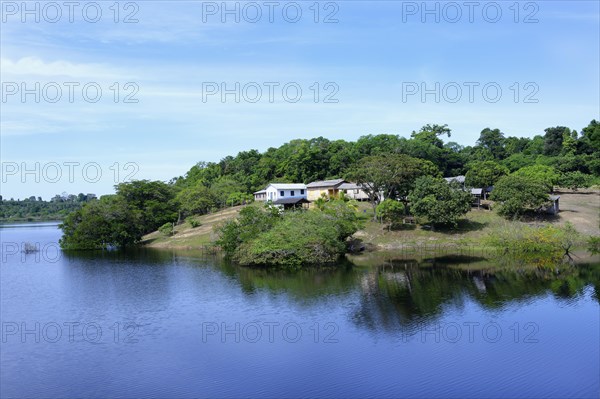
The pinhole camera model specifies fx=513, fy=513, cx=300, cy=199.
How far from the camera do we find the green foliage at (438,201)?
2542 inches

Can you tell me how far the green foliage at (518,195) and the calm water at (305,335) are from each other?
59.2ft

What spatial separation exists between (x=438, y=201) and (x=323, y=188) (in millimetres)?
28035

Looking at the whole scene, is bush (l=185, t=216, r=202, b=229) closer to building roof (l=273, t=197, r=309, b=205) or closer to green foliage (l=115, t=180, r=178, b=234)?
green foliage (l=115, t=180, r=178, b=234)

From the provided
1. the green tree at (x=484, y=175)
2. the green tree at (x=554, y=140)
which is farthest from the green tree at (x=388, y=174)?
the green tree at (x=554, y=140)

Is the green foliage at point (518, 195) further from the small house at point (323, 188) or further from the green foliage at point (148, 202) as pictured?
the green foliage at point (148, 202)

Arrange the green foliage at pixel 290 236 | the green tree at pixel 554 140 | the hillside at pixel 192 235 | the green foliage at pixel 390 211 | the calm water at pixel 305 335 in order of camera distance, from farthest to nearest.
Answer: the green tree at pixel 554 140
the hillside at pixel 192 235
the green foliage at pixel 390 211
the green foliage at pixel 290 236
the calm water at pixel 305 335

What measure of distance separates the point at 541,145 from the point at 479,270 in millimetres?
75955

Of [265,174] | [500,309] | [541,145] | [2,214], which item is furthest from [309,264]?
[2,214]

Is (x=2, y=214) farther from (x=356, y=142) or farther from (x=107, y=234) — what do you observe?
(x=356, y=142)

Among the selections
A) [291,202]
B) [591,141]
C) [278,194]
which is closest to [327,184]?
[291,202]

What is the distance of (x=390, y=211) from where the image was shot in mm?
69750

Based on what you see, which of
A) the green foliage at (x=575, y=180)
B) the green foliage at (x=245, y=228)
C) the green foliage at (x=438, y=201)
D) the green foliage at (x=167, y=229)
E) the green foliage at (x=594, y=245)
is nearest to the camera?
the green foliage at (x=594, y=245)

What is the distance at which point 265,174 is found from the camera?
110 m

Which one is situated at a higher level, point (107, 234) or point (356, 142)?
point (356, 142)
